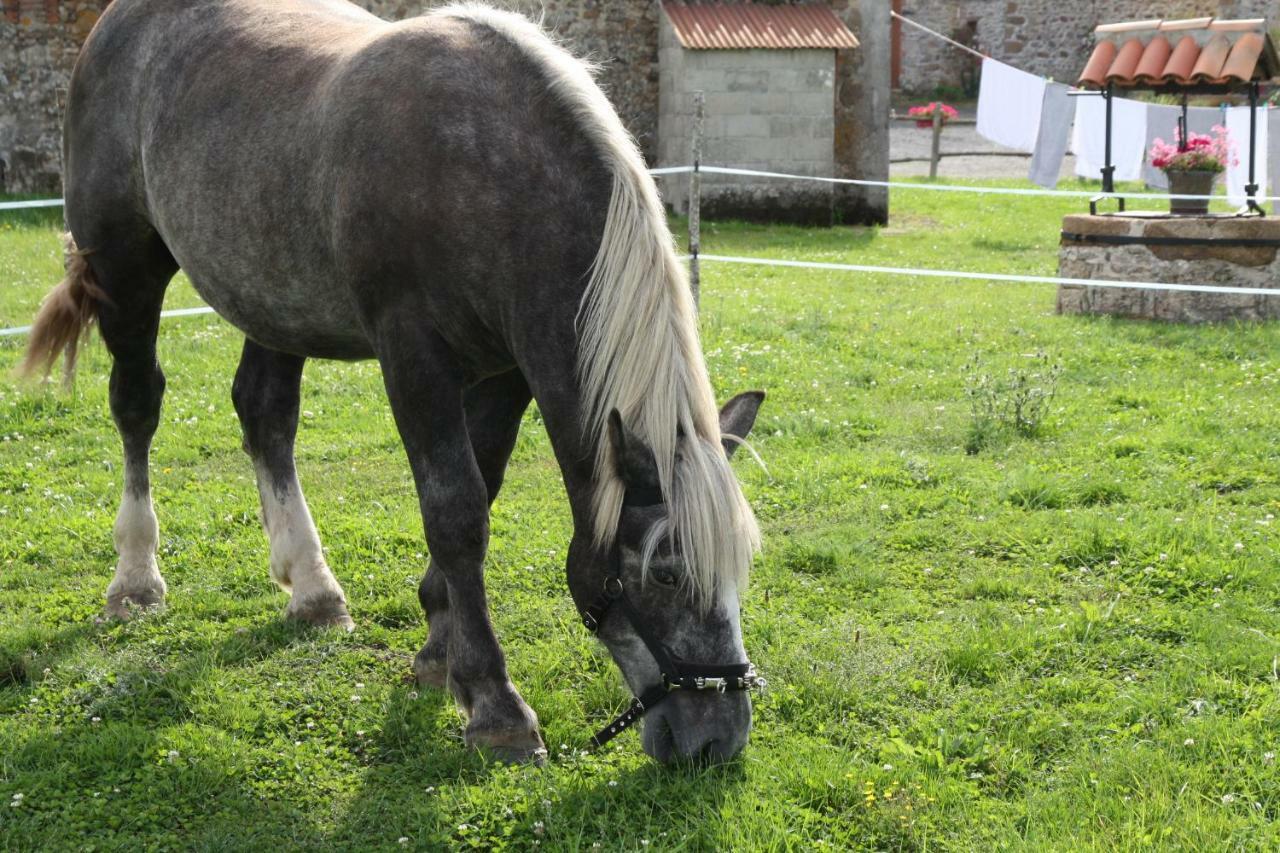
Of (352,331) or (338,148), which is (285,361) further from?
(338,148)

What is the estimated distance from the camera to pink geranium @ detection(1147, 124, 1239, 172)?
1093 cm

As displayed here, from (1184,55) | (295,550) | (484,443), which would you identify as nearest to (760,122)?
(1184,55)

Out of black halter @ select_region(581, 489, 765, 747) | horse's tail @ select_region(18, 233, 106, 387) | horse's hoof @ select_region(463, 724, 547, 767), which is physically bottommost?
horse's hoof @ select_region(463, 724, 547, 767)

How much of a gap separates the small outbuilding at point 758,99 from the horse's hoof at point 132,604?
40.2ft

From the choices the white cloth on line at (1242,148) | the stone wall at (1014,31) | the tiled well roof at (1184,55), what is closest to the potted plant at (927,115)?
the stone wall at (1014,31)

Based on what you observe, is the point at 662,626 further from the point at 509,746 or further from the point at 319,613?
the point at 319,613

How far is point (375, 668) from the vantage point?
420 cm

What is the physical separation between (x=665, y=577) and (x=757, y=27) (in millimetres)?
14317

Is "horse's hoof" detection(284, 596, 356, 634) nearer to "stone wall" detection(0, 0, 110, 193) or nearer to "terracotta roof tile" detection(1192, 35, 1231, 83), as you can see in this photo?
"terracotta roof tile" detection(1192, 35, 1231, 83)

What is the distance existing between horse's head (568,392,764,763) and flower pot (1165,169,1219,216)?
9.27m

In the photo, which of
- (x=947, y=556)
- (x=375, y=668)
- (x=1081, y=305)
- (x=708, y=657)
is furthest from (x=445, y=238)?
(x=1081, y=305)

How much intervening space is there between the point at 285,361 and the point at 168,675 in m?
1.25

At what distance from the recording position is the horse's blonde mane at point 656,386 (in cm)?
297

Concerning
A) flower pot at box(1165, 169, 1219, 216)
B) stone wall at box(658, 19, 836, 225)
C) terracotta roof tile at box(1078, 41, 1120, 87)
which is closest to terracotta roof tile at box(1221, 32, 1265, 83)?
flower pot at box(1165, 169, 1219, 216)
